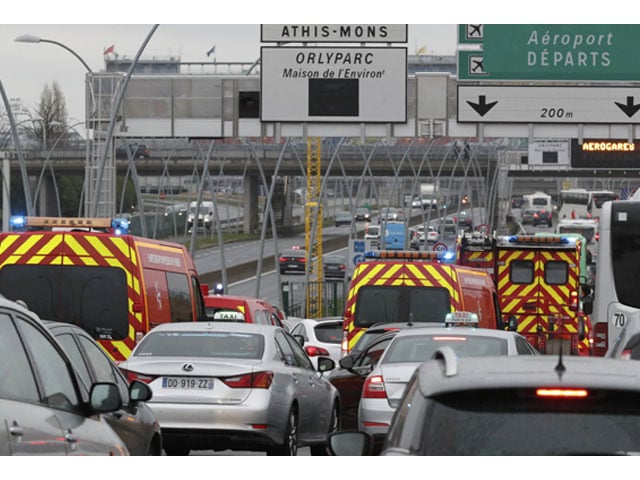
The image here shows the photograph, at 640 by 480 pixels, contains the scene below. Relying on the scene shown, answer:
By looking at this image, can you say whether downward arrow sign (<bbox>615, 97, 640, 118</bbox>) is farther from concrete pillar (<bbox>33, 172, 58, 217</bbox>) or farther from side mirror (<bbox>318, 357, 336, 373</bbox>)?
concrete pillar (<bbox>33, 172, 58, 217</bbox>)

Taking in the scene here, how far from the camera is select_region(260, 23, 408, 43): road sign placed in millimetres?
31828

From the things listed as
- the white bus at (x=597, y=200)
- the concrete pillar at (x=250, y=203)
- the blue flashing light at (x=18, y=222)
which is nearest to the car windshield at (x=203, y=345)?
the blue flashing light at (x=18, y=222)

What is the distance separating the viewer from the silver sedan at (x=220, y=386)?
1479cm

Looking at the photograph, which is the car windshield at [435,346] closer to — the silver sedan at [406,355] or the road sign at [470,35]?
the silver sedan at [406,355]

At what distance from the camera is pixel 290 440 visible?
15.6 metres

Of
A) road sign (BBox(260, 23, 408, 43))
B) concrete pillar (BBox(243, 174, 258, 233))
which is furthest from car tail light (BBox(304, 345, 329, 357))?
concrete pillar (BBox(243, 174, 258, 233))

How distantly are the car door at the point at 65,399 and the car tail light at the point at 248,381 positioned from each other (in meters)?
5.99

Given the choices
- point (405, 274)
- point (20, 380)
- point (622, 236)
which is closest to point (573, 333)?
point (405, 274)

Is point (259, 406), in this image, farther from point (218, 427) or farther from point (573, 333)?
point (573, 333)

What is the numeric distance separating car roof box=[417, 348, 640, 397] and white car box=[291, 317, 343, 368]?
71.9 ft

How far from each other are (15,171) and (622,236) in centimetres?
10658

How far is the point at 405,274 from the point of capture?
26953 millimetres

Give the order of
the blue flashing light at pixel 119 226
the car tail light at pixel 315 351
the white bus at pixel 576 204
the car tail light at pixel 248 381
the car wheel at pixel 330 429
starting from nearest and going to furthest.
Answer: the car tail light at pixel 248 381
the car wheel at pixel 330 429
the blue flashing light at pixel 119 226
the car tail light at pixel 315 351
the white bus at pixel 576 204

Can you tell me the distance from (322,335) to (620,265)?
8937 mm
